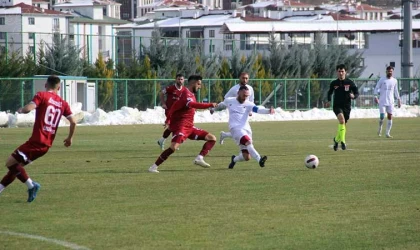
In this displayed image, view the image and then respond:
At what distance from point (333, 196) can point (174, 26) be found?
108036 millimetres

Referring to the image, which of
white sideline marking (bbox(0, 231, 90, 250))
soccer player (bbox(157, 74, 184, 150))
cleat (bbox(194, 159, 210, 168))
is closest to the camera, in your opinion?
white sideline marking (bbox(0, 231, 90, 250))

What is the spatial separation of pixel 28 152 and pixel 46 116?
21.5 inches

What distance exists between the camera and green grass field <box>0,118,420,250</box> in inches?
429

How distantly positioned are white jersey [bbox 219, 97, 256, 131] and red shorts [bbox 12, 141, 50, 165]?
20.0 feet

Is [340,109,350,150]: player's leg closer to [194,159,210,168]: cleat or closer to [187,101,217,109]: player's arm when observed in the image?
[194,159,210,168]: cleat

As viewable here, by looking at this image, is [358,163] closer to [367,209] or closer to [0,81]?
[367,209]

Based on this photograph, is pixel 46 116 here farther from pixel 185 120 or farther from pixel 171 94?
pixel 171 94

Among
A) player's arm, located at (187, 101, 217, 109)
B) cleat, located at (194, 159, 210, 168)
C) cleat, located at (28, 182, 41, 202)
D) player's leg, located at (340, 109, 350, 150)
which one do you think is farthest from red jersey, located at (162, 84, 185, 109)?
cleat, located at (28, 182, 41, 202)

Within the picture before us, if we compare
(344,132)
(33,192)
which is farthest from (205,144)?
(33,192)

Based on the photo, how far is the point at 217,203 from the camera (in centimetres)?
1398

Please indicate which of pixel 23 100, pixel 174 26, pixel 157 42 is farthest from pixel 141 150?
pixel 174 26

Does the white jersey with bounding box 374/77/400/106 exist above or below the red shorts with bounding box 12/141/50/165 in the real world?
below

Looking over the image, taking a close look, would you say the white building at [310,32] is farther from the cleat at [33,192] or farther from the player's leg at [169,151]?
the cleat at [33,192]

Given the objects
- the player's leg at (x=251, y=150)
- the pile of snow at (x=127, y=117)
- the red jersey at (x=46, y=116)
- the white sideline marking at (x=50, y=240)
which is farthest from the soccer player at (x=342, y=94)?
the pile of snow at (x=127, y=117)
